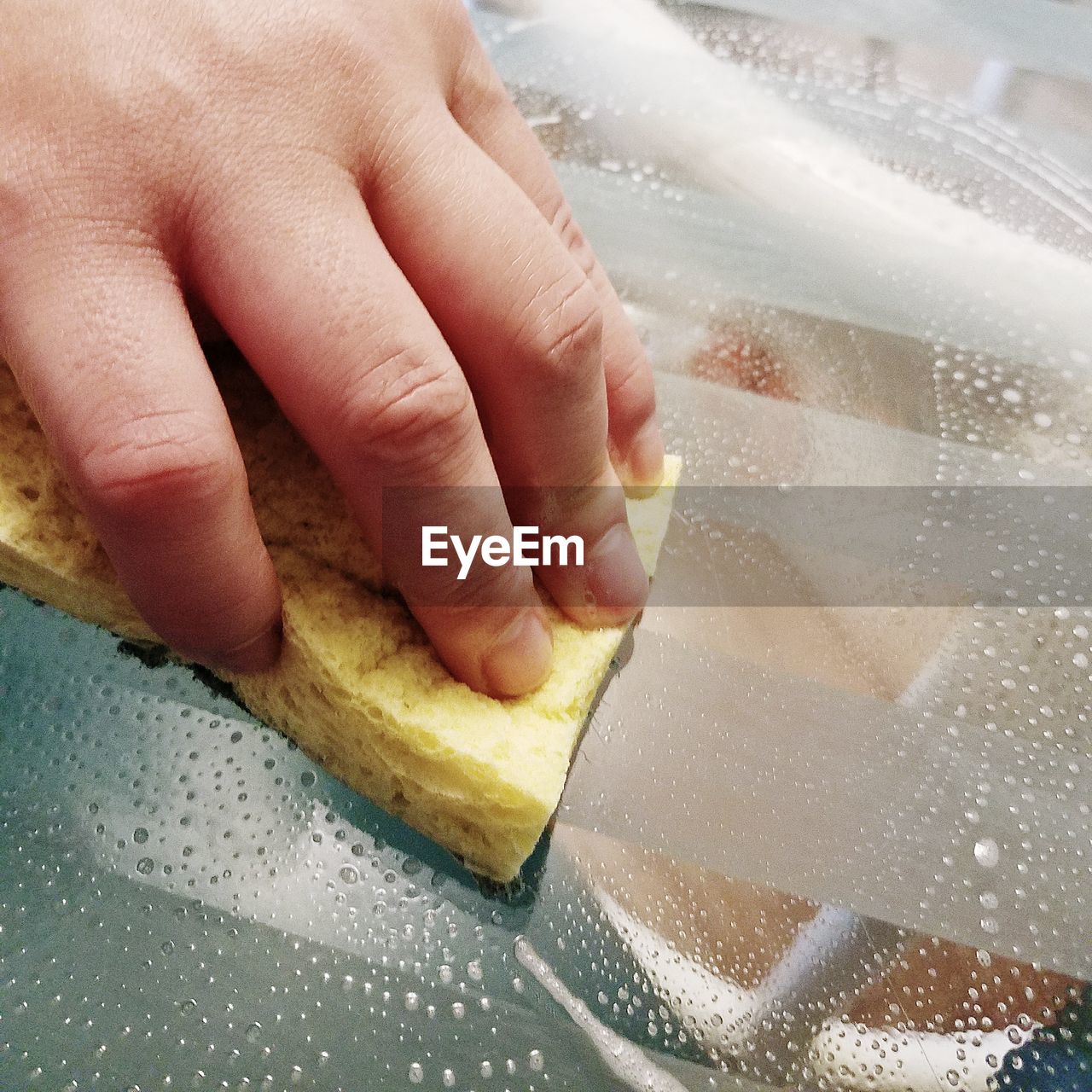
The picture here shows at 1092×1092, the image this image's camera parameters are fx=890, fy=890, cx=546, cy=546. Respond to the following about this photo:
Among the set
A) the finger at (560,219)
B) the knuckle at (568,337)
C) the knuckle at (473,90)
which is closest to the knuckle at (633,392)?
the finger at (560,219)

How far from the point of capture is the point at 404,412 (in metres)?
0.49

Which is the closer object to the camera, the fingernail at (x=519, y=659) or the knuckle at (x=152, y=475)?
the knuckle at (x=152, y=475)

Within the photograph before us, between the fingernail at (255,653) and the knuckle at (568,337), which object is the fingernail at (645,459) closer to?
the knuckle at (568,337)

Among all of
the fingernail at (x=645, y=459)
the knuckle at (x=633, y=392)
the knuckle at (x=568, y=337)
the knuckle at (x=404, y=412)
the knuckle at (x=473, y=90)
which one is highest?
the knuckle at (x=473, y=90)

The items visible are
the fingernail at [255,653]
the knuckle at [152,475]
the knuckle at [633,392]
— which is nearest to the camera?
the knuckle at [152,475]

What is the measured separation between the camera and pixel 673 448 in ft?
2.80

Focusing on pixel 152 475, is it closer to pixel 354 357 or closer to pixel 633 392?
pixel 354 357

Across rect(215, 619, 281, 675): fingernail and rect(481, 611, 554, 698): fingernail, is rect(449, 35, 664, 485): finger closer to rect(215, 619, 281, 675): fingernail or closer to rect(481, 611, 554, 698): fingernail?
rect(481, 611, 554, 698): fingernail

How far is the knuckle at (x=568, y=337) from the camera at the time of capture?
1.76ft

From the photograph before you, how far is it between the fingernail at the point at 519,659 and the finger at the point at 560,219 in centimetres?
17

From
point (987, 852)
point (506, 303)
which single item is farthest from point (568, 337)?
point (987, 852)

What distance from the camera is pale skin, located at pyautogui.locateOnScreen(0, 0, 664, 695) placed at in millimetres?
485

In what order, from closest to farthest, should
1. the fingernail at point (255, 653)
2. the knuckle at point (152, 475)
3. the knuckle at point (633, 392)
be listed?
1. the knuckle at point (152, 475)
2. the fingernail at point (255, 653)
3. the knuckle at point (633, 392)
